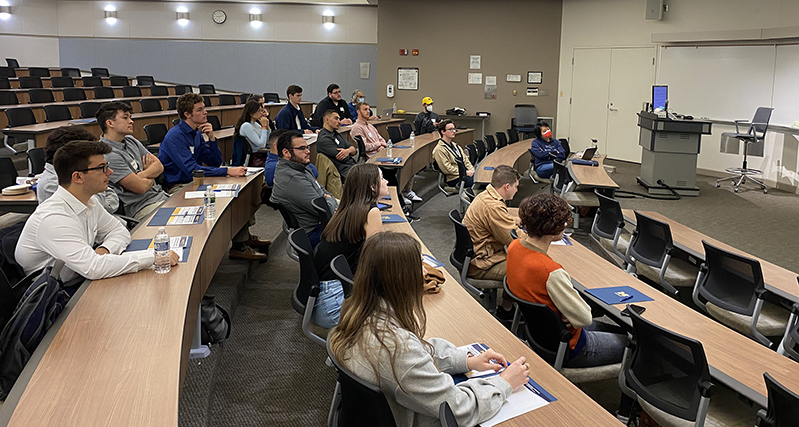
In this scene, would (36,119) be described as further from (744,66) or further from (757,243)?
(744,66)

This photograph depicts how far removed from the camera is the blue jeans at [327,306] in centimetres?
338

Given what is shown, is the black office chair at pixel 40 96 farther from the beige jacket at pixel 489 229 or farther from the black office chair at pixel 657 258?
the black office chair at pixel 657 258

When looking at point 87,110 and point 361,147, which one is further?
point 87,110

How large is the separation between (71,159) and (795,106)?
10753 millimetres

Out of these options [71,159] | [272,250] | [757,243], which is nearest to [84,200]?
[71,159]

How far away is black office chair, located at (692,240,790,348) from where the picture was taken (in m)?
3.74

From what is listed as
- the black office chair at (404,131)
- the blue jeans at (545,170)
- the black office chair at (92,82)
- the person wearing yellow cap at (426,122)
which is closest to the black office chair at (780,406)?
the blue jeans at (545,170)

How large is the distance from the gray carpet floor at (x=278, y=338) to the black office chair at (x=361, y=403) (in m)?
1.23

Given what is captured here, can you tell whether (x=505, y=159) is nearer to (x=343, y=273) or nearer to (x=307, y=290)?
(x=307, y=290)

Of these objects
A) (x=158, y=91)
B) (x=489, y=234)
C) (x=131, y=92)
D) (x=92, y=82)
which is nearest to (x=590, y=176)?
(x=489, y=234)

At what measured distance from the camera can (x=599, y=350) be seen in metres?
3.19

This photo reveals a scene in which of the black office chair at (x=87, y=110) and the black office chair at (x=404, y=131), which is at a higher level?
the black office chair at (x=87, y=110)

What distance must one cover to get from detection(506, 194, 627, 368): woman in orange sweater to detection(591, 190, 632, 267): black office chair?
2255 mm

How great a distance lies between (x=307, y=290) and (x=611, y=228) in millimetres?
3285
